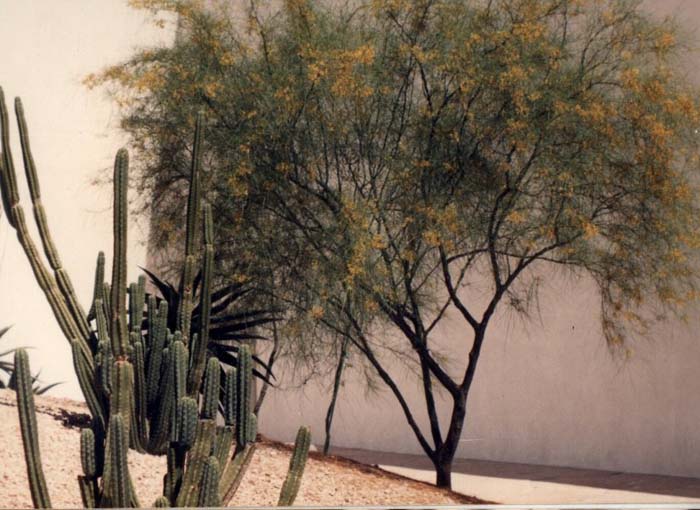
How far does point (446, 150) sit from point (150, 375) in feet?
5.30

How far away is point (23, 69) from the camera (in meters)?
4.78

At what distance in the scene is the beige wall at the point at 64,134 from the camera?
4668 millimetres

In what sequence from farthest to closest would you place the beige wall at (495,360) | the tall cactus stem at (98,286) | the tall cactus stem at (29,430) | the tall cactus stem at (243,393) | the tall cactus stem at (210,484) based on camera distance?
the beige wall at (495,360) < the tall cactus stem at (98,286) < the tall cactus stem at (243,393) < the tall cactus stem at (210,484) < the tall cactus stem at (29,430)

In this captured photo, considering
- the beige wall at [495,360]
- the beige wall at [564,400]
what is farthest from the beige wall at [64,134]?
the beige wall at [564,400]

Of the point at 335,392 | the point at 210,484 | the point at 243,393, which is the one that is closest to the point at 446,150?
the point at 335,392

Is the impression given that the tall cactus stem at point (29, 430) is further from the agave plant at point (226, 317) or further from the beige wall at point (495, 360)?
the beige wall at point (495, 360)

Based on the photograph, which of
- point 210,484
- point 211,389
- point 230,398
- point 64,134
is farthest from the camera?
point 64,134

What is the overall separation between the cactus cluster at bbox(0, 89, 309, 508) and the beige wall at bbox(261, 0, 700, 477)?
37cm

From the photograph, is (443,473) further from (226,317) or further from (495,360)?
(226,317)

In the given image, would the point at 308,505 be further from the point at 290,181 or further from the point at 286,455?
the point at 290,181

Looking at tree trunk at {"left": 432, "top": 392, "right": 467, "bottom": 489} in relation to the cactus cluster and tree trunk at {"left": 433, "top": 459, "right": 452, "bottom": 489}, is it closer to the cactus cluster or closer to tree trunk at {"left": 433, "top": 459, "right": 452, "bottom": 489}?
tree trunk at {"left": 433, "top": 459, "right": 452, "bottom": 489}

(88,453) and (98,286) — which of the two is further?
(98,286)

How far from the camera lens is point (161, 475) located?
4.61 metres

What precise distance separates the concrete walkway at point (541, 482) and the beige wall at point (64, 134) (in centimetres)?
133
